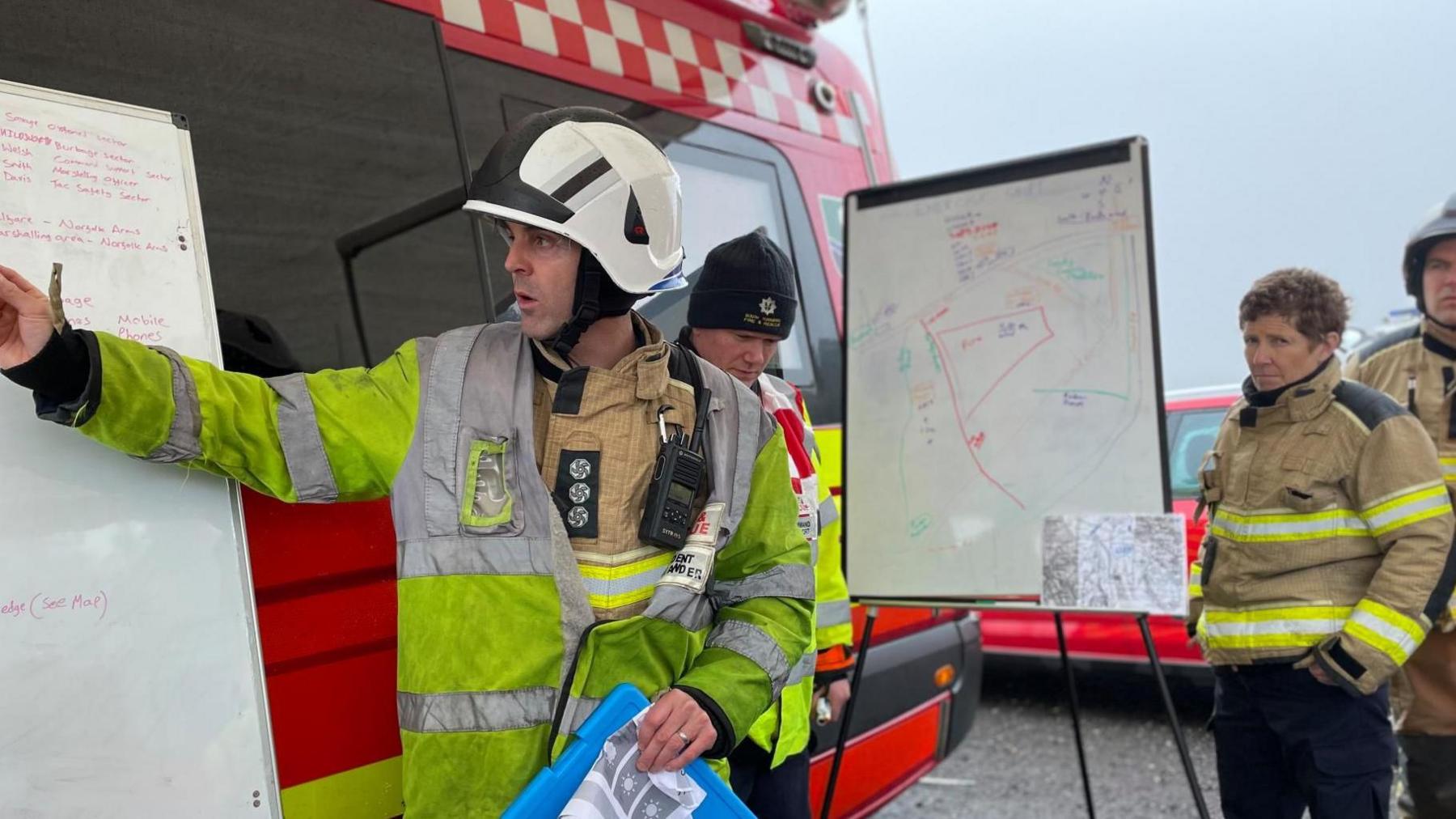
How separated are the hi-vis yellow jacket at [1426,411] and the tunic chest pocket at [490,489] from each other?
8.04ft

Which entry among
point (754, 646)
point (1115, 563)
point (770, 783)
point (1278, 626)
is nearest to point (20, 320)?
point (754, 646)

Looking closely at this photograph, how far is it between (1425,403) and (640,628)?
2578 millimetres

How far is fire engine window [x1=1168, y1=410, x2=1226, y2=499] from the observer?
190 inches

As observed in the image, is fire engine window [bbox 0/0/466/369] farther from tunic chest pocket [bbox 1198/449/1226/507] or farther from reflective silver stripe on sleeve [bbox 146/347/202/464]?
tunic chest pocket [bbox 1198/449/1226/507]

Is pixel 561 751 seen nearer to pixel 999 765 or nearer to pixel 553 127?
pixel 553 127

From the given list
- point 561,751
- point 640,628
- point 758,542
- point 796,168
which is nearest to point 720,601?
point 758,542

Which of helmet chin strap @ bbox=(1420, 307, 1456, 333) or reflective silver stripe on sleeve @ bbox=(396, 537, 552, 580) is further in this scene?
helmet chin strap @ bbox=(1420, 307, 1456, 333)

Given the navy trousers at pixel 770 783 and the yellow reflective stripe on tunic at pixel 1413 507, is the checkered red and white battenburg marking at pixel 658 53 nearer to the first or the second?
the navy trousers at pixel 770 783

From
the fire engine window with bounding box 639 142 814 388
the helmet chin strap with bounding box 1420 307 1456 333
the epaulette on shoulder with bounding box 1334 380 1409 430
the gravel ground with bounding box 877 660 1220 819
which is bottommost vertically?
the gravel ground with bounding box 877 660 1220 819

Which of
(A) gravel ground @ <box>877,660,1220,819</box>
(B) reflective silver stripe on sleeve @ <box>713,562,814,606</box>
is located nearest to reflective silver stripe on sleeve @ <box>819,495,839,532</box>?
(B) reflective silver stripe on sleeve @ <box>713,562,814,606</box>

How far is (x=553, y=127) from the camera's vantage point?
5.64 ft

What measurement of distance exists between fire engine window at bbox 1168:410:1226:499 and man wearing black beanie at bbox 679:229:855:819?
2.69 m

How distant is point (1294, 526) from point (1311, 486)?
0.35 feet

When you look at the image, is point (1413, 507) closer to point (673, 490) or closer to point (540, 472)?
point (673, 490)
